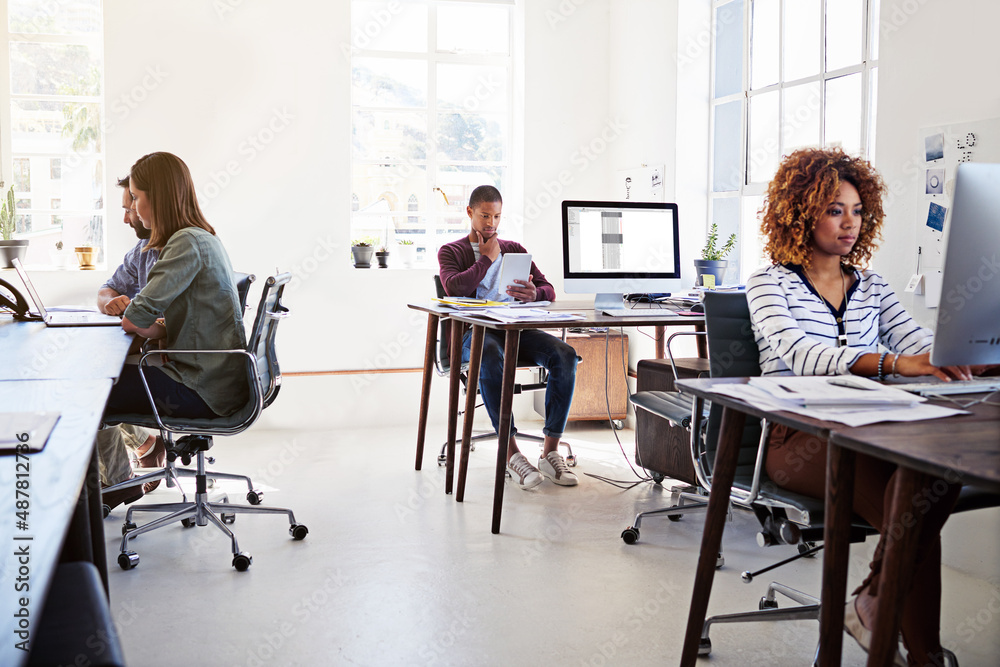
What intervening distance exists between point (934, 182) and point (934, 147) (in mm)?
117

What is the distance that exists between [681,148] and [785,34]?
0.84 metres

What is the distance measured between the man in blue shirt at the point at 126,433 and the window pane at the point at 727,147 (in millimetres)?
2971

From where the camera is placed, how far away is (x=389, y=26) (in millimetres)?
5453

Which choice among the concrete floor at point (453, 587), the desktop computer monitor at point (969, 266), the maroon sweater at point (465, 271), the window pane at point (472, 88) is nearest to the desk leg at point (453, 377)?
the concrete floor at point (453, 587)

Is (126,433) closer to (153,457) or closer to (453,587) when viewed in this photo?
(153,457)

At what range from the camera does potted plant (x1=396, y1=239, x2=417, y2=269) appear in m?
5.49

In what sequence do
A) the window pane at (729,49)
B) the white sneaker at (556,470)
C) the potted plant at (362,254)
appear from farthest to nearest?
the potted plant at (362,254) < the window pane at (729,49) < the white sneaker at (556,470)

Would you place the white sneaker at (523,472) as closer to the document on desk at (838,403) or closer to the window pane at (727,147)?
the window pane at (727,147)

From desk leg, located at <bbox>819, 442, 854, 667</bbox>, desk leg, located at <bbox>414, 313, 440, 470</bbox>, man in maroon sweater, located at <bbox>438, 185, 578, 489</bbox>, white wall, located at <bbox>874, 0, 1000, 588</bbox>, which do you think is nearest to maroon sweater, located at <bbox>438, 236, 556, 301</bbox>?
man in maroon sweater, located at <bbox>438, 185, 578, 489</bbox>

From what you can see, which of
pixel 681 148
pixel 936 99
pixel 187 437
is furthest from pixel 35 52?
pixel 936 99

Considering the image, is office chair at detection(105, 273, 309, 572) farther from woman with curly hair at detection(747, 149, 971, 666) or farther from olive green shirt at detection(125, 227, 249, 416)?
woman with curly hair at detection(747, 149, 971, 666)

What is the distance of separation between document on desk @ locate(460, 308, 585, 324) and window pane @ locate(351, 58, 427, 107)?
8.22 ft

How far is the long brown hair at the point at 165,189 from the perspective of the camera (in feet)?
9.82

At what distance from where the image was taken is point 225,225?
5082 mm
